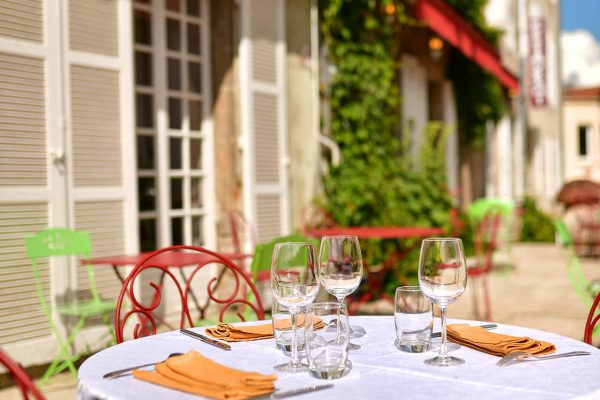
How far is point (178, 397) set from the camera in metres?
1.26

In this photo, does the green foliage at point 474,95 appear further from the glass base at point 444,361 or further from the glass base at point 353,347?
the glass base at point 444,361

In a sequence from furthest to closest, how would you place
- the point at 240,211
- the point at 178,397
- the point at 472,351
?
the point at 240,211, the point at 472,351, the point at 178,397

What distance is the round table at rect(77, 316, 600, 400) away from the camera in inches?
49.9

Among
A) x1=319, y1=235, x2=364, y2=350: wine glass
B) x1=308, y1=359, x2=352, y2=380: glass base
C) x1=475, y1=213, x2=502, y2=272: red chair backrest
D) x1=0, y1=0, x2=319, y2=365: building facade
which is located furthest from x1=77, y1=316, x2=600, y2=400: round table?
x1=475, y1=213, x2=502, y2=272: red chair backrest

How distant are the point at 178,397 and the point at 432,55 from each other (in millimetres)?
9445

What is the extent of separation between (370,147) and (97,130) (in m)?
3.60

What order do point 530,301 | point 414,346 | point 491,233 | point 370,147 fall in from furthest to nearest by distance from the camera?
1. point 370,147
2. point 530,301
3. point 491,233
4. point 414,346

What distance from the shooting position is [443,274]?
152 centimetres

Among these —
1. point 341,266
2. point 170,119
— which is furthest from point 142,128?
point 341,266

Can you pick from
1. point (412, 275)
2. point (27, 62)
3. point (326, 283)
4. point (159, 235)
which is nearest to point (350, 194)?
point (412, 275)

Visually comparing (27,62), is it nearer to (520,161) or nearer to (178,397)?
(178,397)

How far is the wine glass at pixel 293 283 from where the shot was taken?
148 cm

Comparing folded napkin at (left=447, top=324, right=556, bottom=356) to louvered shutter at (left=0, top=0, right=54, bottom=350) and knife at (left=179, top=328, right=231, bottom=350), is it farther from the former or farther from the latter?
louvered shutter at (left=0, top=0, right=54, bottom=350)

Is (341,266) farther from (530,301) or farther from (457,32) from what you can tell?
(457,32)
